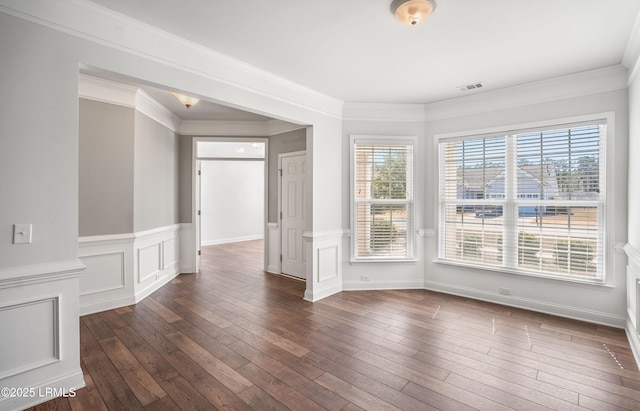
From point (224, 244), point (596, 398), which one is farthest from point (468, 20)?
point (224, 244)

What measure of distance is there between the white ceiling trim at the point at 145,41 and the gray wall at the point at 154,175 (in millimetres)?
1674

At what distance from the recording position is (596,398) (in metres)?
2.14

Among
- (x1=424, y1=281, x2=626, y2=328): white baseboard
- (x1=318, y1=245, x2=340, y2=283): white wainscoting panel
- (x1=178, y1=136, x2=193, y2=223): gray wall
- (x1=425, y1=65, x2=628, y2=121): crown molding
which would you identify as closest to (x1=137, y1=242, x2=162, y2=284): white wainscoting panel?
(x1=178, y1=136, x2=193, y2=223): gray wall

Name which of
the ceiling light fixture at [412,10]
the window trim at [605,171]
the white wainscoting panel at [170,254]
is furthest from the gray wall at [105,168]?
Result: the window trim at [605,171]

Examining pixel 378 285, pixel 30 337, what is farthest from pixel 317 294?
pixel 30 337

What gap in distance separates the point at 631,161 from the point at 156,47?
453 cm

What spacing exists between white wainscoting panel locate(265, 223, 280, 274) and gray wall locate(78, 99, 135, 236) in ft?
7.59

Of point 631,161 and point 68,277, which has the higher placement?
point 631,161

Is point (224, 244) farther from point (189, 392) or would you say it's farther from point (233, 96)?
point (189, 392)

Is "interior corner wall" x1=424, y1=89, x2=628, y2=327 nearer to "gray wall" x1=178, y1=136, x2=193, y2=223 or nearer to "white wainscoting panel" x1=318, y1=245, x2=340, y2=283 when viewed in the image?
"white wainscoting panel" x1=318, y1=245, x2=340, y2=283

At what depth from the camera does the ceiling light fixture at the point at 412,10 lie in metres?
2.12

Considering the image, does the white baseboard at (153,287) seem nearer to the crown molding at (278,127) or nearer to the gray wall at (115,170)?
the gray wall at (115,170)

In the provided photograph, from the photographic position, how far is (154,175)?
179 inches

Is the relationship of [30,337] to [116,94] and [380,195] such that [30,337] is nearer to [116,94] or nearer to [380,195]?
[116,94]
